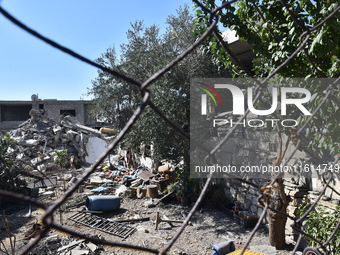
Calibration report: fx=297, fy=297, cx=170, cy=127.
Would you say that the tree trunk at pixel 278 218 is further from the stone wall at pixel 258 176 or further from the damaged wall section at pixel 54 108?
the damaged wall section at pixel 54 108

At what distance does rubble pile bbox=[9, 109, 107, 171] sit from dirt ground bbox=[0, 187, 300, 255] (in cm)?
626

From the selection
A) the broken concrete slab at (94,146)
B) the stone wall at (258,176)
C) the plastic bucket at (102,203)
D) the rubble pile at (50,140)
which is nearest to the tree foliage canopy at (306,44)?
the stone wall at (258,176)

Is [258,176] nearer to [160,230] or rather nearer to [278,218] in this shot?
[278,218]

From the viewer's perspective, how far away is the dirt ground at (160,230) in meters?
5.67

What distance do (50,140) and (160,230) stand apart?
10.9 metres

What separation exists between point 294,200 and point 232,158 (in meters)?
2.27

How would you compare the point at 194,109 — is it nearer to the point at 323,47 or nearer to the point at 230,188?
the point at 230,188

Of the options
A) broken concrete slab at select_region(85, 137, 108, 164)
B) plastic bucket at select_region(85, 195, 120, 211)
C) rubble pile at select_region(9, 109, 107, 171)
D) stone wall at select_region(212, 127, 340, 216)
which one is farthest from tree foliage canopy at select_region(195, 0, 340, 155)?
broken concrete slab at select_region(85, 137, 108, 164)

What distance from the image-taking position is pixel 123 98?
31.7ft

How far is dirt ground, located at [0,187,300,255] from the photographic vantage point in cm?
567

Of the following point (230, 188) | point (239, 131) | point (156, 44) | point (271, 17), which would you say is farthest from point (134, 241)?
point (156, 44)

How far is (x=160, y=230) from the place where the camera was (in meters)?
6.52

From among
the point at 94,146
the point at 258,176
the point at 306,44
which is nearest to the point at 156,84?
the point at 258,176

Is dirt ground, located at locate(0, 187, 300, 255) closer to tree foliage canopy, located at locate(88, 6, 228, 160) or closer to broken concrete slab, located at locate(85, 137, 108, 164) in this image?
tree foliage canopy, located at locate(88, 6, 228, 160)
